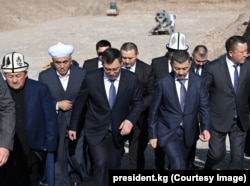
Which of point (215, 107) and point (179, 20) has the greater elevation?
point (179, 20)

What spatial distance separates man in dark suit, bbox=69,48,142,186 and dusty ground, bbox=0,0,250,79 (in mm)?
13688

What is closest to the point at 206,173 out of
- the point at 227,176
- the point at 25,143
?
the point at 227,176

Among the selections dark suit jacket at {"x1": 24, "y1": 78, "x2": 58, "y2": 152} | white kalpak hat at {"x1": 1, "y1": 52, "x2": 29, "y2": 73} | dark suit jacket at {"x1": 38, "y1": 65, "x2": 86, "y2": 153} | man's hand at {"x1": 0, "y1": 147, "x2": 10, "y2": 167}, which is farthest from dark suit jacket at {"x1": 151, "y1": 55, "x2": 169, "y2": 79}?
man's hand at {"x1": 0, "y1": 147, "x2": 10, "y2": 167}

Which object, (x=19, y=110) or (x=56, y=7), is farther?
(x=56, y=7)

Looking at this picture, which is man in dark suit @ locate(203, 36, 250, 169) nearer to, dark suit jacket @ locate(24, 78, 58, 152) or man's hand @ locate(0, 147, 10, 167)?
dark suit jacket @ locate(24, 78, 58, 152)

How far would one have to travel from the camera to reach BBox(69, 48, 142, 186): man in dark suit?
6.57 metres

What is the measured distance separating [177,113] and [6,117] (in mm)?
2036

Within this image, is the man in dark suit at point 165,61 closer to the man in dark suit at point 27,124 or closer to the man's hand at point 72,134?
the man's hand at point 72,134

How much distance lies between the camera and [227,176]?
5.26 m

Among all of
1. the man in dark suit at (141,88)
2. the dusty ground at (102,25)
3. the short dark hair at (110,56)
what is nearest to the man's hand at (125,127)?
the short dark hair at (110,56)

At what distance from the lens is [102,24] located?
38.3 m

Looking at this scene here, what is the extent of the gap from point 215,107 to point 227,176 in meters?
2.04

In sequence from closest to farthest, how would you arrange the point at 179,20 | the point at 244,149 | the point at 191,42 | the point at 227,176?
1. the point at 227,176
2. the point at 244,149
3. the point at 191,42
4. the point at 179,20

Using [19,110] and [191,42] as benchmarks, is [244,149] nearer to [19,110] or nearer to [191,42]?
[19,110]
